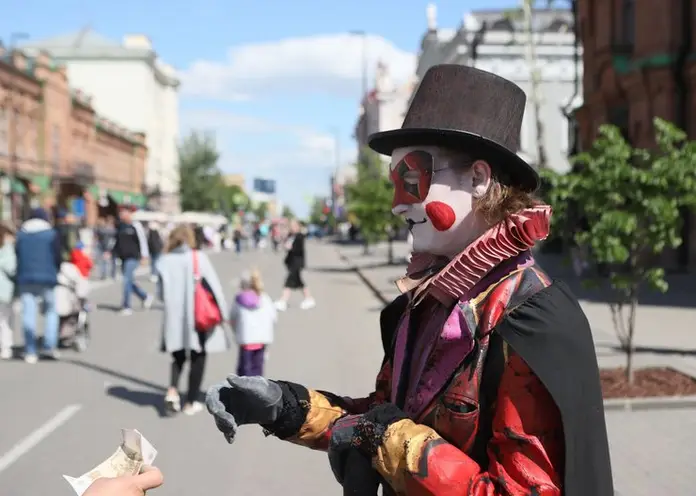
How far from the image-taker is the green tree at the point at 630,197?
8.01m

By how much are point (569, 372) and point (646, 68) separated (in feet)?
71.7

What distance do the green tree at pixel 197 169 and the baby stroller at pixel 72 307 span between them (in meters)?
63.7

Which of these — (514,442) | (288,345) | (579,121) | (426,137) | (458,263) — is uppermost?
(579,121)

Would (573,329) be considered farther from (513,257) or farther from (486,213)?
(486,213)

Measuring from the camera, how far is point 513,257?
71.0 inches

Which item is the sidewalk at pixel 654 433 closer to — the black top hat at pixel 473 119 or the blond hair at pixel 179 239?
the blond hair at pixel 179 239

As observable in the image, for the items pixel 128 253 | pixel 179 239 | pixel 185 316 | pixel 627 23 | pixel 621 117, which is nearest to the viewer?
pixel 185 316

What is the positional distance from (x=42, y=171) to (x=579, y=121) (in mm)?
29046

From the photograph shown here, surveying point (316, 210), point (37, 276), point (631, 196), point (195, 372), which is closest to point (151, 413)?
point (195, 372)

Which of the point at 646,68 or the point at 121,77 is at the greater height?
the point at 121,77

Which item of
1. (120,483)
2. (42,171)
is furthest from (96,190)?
(120,483)

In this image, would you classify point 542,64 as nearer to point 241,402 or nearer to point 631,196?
point 631,196

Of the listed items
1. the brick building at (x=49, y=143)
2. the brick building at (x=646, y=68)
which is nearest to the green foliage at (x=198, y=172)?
the brick building at (x=49, y=143)

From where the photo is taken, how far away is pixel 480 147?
183 cm
